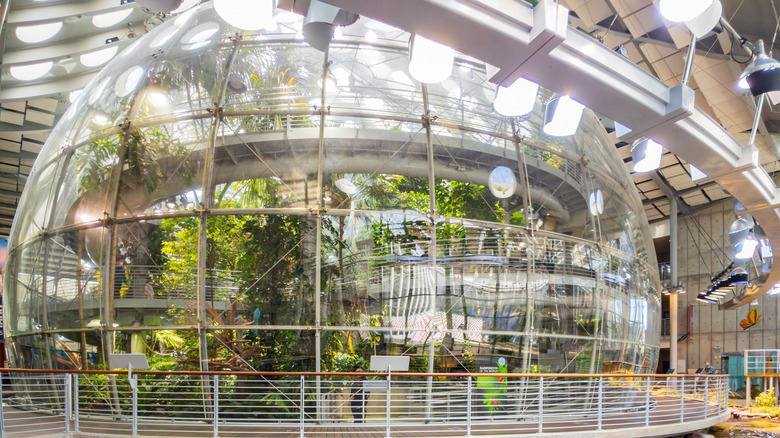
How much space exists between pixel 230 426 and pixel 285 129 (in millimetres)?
4040

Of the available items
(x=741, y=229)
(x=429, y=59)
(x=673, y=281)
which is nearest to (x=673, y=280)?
(x=673, y=281)

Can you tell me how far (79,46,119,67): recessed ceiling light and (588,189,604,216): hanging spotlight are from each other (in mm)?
14588

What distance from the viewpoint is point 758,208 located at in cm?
816

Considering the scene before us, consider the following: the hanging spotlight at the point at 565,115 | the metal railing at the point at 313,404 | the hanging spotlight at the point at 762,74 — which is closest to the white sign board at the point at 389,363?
the metal railing at the point at 313,404

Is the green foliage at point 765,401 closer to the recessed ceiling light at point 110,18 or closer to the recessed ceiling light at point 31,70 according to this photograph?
the recessed ceiling light at point 110,18

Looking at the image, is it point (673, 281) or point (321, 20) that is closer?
point (321, 20)

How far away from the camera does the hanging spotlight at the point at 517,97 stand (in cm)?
546

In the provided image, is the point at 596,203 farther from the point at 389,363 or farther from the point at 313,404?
the point at 313,404

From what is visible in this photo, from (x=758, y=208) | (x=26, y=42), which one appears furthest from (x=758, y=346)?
(x=26, y=42)

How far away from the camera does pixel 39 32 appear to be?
54.9 ft

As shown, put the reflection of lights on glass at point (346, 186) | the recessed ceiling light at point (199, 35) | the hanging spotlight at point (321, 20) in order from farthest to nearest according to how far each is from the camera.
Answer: the recessed ceiling light at point (199, 35)
the reflection of lights on glass at point (346, 186)
the hanging spotlight at point (321, 20)

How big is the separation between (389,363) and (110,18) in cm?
1417

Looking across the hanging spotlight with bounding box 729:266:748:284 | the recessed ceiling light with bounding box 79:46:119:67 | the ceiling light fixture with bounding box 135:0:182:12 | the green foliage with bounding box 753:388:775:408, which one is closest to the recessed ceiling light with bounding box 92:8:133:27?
the recessed ceiling light with bounding box 79:46:119:67

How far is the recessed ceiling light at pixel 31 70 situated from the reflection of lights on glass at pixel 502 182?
14830mm
